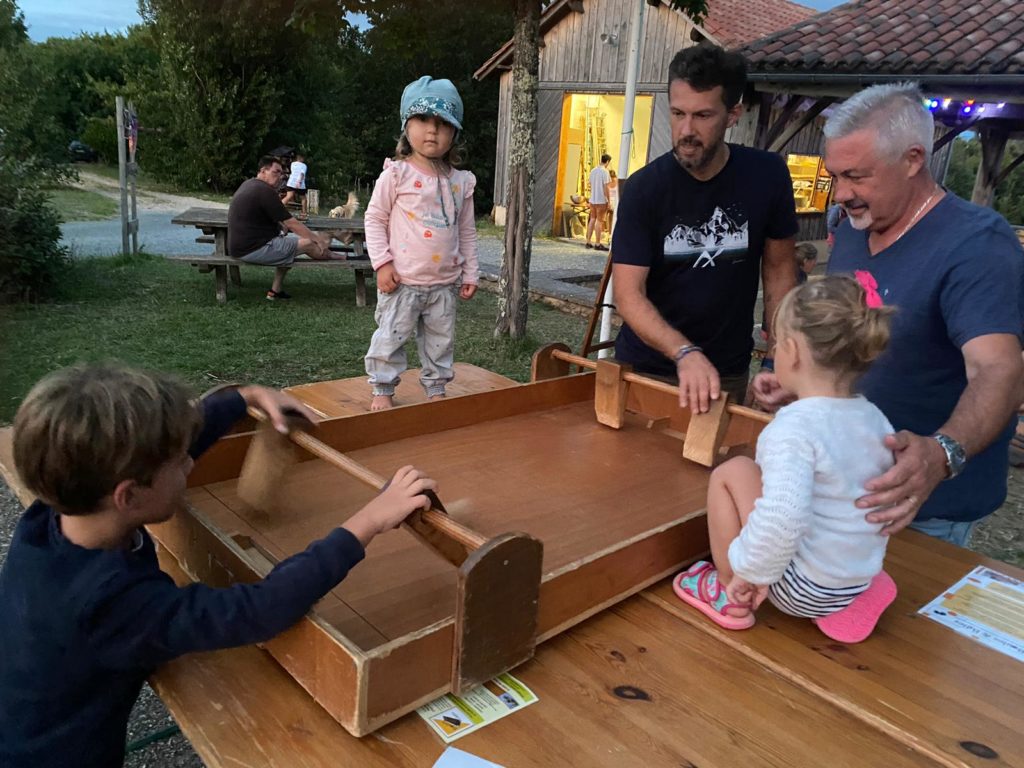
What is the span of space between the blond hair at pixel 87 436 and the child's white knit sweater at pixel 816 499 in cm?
97

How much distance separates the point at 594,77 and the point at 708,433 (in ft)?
48.2

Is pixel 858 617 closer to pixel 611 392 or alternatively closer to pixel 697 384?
pixel 697 384

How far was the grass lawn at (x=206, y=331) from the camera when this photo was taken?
5.68 m

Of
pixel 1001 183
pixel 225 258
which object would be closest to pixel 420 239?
pixel 225 258

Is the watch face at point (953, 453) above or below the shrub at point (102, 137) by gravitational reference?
below

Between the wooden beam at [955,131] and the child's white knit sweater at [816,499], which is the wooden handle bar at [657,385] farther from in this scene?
the wooden beam at [955,131]

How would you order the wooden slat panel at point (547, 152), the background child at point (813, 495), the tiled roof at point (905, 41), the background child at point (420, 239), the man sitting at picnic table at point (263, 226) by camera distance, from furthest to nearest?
the wooden slat panel at point (547, 152) → the tiled roof at point (905, 41) → the man sitting at picnic table at point (263, 226) → the background child at point (420, 239) → the background child at point (813, 495)

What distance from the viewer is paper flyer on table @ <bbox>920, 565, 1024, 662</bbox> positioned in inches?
55.0

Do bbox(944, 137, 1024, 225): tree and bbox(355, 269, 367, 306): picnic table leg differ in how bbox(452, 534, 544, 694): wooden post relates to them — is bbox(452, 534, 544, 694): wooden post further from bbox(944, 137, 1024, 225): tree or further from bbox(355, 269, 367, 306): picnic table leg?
bbox(944, 137, 1024, 225): tree

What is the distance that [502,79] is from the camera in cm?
1698

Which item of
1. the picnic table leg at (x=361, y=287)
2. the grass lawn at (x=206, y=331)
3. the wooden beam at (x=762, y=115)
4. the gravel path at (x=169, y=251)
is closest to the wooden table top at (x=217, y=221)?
the grass lawn at (x=206, y=331)

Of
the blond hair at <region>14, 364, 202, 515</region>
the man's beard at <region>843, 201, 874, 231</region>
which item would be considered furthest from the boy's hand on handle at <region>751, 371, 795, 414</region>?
the blond hair at <region>14, 364, 202, 515</region>

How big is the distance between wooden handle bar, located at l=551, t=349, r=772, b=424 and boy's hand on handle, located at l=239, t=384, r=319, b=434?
99 cm

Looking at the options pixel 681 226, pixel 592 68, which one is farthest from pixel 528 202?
pixel 592 68
